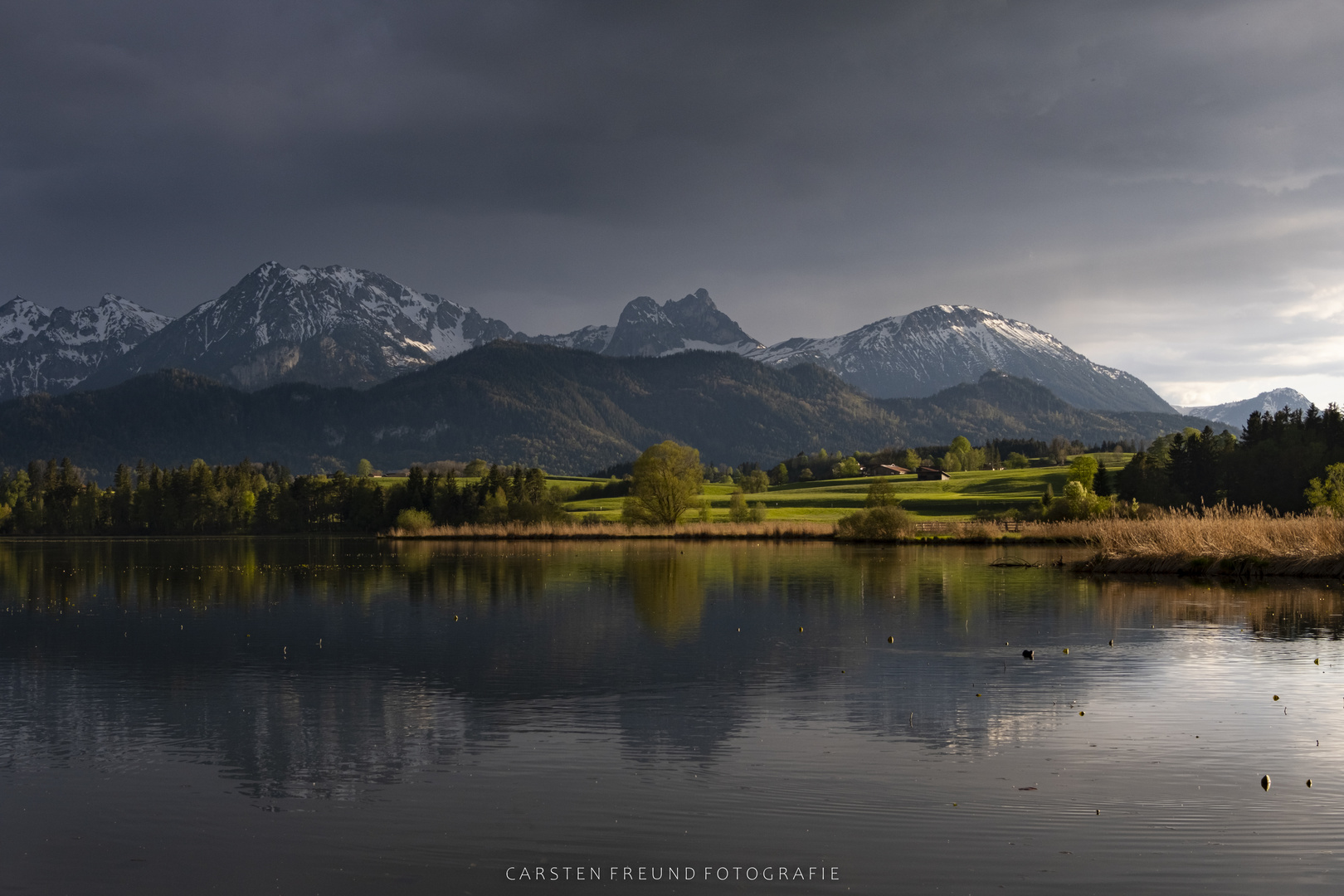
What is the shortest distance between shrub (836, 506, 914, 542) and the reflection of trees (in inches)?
976

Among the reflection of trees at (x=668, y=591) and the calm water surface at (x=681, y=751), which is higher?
the calm water surface at (x=681, y=751)

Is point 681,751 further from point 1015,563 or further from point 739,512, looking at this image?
point 739,512

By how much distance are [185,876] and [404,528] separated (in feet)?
461

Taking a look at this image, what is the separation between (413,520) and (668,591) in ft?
344

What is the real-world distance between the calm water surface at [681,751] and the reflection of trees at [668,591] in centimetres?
69

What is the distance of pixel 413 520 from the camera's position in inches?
6093

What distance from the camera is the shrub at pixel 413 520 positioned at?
152 m

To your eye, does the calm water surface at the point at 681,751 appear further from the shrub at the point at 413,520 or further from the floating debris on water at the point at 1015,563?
the shrub at the point at 413,520

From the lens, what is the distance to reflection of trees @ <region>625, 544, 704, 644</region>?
4103 centimetres

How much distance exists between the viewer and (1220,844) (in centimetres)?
1484

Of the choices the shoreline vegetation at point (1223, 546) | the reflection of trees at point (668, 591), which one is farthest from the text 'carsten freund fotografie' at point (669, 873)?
the shoreline vegetation at point (1223, 546)

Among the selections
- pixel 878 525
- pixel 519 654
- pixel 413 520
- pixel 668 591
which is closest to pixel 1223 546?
pixel 668 591

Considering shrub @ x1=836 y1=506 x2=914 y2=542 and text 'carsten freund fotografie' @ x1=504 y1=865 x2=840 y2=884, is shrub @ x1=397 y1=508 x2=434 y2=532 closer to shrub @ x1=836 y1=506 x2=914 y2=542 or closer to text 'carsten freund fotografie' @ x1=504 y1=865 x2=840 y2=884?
Result: shrub @ x1=836 y1=506 x2=914 y2=542

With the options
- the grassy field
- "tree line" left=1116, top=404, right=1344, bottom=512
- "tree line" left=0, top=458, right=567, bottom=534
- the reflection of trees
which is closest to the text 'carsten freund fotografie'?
the reflection of trees
